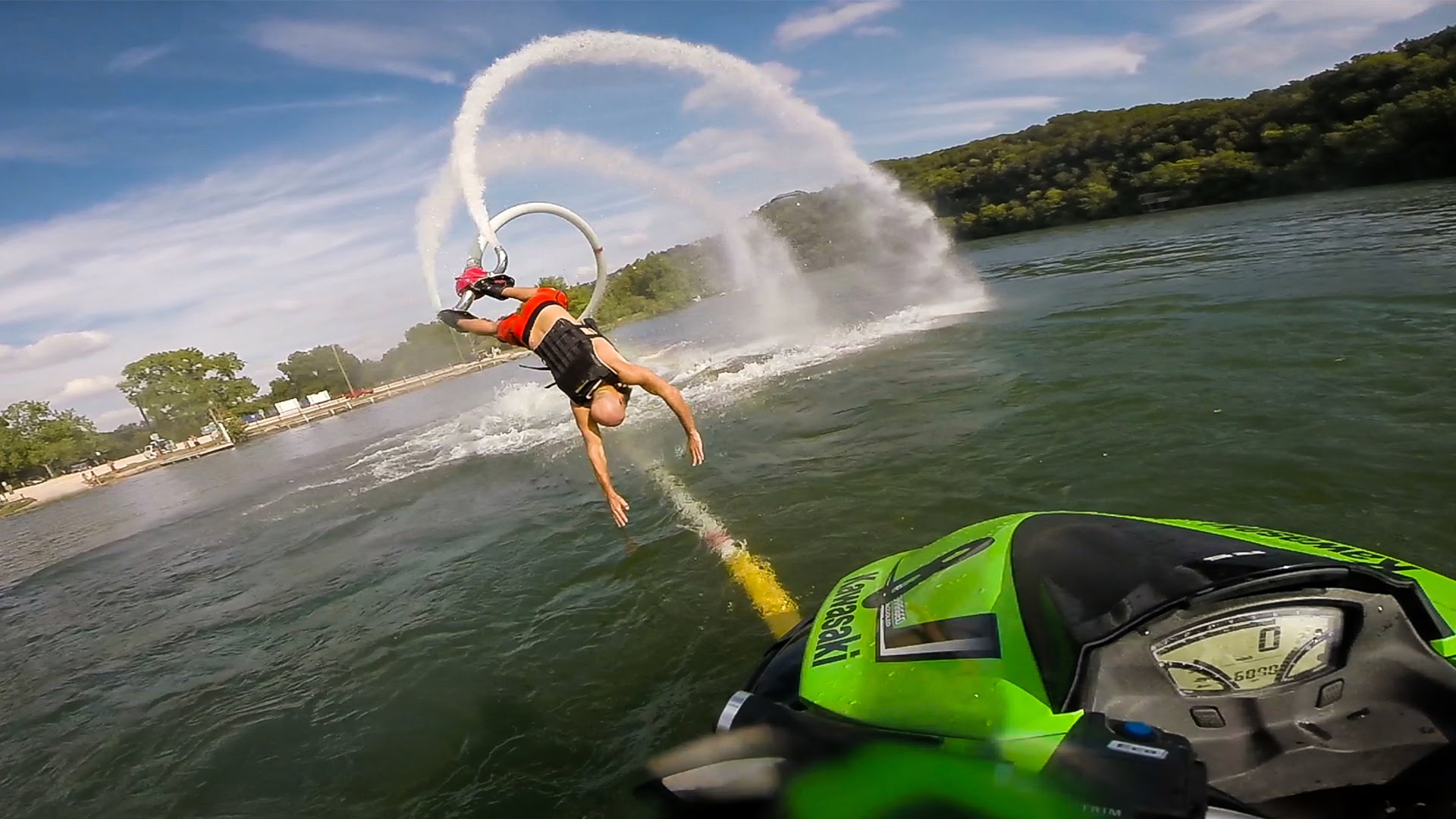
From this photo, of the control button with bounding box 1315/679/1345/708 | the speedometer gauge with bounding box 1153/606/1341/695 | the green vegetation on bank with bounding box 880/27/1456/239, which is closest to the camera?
the speedometer gauge with bounding box 1153/606/1341/695

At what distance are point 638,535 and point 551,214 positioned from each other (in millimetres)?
3906

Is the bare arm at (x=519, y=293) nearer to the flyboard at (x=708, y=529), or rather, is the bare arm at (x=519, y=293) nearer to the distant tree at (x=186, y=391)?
the flyboard at (x=708, y=529)

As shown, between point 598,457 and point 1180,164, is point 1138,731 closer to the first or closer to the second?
point 598,457

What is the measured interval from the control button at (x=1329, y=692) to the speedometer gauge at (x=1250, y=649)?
2.8 inches

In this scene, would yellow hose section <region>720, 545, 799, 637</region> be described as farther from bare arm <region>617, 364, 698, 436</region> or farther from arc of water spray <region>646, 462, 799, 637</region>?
bare arm <region>617, 364, 698, 436</region>

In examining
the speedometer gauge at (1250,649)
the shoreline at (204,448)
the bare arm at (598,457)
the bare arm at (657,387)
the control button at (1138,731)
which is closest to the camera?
the control button at (1138,731)

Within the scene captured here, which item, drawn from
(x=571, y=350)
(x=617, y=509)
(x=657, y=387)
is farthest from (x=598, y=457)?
(x=571, y=350)

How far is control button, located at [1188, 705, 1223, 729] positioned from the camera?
273 cm

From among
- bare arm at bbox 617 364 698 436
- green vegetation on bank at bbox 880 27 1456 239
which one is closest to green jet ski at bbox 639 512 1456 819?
bare arm at bbox 617 364 698 436

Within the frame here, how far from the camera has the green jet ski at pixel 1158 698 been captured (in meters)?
2.50

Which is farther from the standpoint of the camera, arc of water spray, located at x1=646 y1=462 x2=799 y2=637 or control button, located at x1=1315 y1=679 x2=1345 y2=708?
arc of water spray, located at x1=646 y1=462 x2=799 y2=637

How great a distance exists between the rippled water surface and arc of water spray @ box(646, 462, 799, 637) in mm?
139

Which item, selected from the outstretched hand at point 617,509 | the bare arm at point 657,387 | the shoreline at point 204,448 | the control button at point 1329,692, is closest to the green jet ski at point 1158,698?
the control button at point 1329,692

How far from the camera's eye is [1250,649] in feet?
8.69
